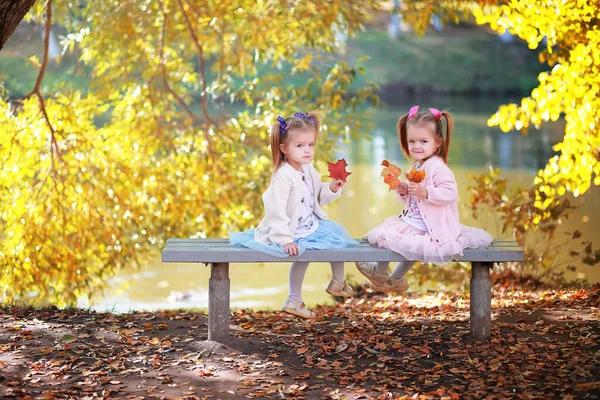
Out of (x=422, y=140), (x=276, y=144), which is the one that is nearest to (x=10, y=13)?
(x=276, y=144)

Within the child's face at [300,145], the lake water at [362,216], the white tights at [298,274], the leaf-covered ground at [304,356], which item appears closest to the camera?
the leaf-covered ground at [304,356]

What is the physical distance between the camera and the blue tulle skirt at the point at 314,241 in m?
4.15

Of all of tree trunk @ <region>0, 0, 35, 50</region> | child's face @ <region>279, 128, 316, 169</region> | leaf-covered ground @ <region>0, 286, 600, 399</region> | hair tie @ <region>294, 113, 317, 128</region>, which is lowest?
leaf-covered ground @ <region>0, 286, 600, 399</region>

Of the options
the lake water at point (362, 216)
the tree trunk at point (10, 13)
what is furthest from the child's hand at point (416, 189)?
the tree trunk at point (10, 13)

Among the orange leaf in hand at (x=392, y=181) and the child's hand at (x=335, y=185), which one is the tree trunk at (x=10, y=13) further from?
the orange leaf in hand at (x=392, y=181)

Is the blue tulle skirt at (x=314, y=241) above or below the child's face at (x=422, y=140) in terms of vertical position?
below

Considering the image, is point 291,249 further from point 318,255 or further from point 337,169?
Result: point 337,169

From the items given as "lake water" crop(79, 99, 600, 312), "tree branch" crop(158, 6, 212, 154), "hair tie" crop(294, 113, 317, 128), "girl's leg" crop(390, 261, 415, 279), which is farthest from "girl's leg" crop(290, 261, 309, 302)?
"tree branch" crop(158, 6, 212, 154)

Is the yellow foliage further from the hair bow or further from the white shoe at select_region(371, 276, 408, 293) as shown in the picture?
the white shoe at select_region(371, 276, 408, 293)

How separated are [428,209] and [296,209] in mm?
686

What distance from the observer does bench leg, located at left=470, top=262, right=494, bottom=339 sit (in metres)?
4.28

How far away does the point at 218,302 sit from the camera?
4.25m

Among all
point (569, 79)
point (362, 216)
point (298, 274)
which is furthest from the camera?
point (362, 216)

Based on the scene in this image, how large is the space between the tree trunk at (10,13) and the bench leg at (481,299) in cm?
265
